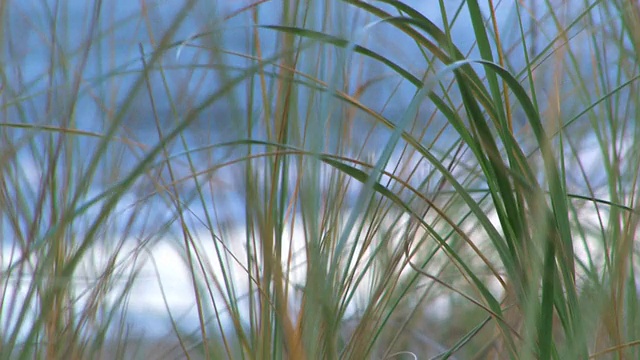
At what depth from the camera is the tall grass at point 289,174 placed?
54 centimetres

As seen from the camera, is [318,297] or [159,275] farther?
[159,275]

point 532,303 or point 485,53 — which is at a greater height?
point 485,53

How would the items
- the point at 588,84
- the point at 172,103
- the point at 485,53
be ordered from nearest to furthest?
the point at 485,53
the point at 172,103
the point at 588,84

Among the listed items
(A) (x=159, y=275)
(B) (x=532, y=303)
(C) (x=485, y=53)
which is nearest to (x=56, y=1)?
(A) (x=159, y=275)

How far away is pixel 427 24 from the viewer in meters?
0.52

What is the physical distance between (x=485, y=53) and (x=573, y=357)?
0.21 meters

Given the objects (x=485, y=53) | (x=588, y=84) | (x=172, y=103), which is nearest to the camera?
(x=485, y=53)

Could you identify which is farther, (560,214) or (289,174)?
(289,174)

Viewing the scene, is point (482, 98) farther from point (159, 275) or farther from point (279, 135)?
point (159, 275)

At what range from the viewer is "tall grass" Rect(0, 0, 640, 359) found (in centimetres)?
54

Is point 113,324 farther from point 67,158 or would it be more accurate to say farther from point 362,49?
point 362,49

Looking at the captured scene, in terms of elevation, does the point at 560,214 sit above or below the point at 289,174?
below

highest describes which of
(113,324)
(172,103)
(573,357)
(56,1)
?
(56,1)

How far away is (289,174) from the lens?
0.68 metres
